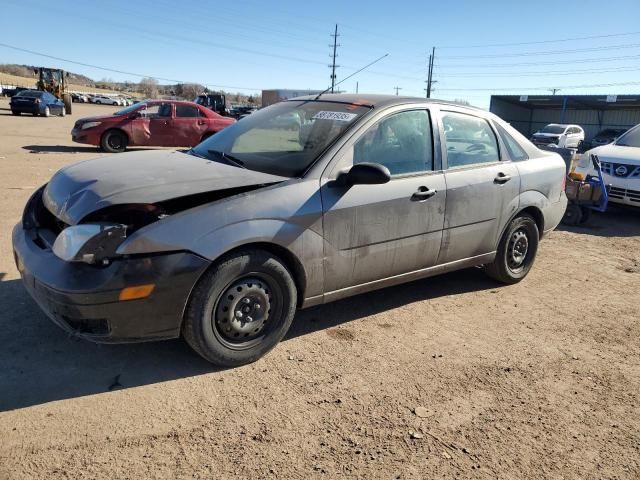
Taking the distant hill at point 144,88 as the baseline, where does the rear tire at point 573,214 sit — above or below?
below

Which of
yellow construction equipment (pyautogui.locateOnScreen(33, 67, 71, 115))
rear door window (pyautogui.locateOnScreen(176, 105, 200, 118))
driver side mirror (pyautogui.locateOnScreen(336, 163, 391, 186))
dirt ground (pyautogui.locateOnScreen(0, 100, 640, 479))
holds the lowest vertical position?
dirt ground (pyautogui.locateOnScreen(0, 100, 640, 479))

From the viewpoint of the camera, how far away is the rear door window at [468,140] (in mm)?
4270

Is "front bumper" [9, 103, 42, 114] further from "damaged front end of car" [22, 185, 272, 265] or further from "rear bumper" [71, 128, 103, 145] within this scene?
"damaged front end of car" [22, 185, 272, 265]

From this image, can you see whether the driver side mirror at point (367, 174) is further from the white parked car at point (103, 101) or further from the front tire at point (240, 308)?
the white parked car at point (103, 101)

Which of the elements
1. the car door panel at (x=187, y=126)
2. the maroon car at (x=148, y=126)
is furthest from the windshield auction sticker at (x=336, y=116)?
the car door panel at (x=187, y=126)

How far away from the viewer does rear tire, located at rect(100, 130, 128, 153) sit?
13789 mm

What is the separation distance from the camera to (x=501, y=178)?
14.9 feet

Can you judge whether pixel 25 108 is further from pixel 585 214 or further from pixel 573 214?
pixel 585 214

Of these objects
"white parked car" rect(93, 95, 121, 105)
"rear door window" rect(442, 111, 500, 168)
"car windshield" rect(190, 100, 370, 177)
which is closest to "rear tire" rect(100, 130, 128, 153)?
"car windshield" rect(190, 100, 370, 177)

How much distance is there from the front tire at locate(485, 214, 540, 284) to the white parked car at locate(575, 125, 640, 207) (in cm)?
403

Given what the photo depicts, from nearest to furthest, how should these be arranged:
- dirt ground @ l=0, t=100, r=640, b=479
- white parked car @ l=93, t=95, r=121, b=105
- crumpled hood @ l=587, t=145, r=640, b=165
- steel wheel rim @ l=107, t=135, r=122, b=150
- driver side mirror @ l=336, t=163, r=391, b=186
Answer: dirt ground @ l=0, t=100, r=640, b=479 < driver side mirror @ l=336, t=163, r=391, b=186 < crumpled hood @ l=587, t=145, r=640, b=165 < steel wheel rim @ l=107, t=135, r=122, b=150 < white parked car @ l=93, t=95, r=121, b=105

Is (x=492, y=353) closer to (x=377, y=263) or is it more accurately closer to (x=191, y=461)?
(x=377, y=263)

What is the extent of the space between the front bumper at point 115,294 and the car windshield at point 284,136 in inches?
42.3

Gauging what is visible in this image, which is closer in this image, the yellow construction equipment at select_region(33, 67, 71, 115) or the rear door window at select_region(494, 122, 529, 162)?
the rear door window at select_region(494, 122, 529, 162)
